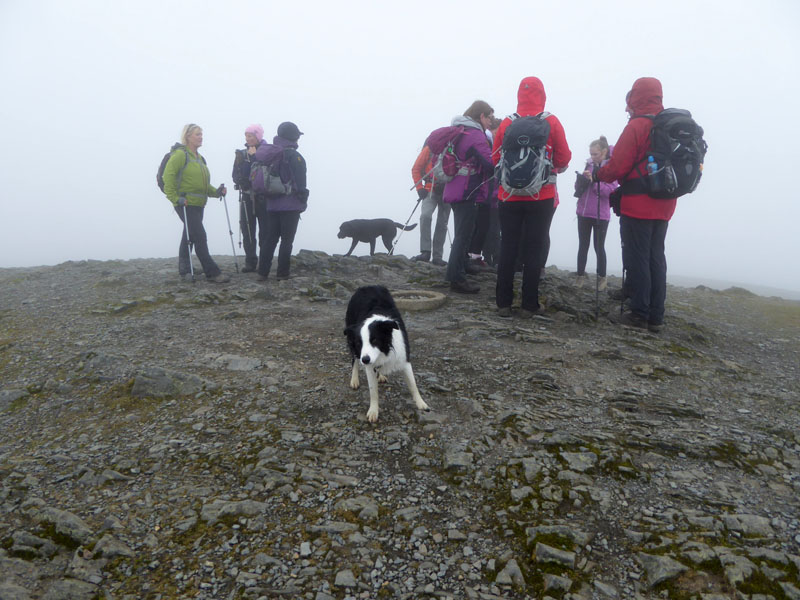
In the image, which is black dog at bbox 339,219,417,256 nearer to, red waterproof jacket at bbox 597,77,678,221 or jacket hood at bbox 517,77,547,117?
jacket hood at bbox 517,77,547,117

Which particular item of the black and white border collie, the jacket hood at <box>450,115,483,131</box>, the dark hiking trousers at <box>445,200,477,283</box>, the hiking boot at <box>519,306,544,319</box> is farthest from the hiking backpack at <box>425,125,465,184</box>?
the black and white border collie

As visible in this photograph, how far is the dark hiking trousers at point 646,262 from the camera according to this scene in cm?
670

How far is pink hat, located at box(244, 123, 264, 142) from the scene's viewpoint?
32.9ft

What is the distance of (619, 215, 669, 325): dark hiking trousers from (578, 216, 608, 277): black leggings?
2.04 meters

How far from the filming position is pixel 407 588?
269cm

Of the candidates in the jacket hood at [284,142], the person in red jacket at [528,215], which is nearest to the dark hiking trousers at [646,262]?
the person in red jacket at [528,215]

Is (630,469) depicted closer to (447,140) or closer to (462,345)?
(462,345)

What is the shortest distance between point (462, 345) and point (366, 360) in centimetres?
240

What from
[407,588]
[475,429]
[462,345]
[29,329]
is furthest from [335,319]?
[407,588]

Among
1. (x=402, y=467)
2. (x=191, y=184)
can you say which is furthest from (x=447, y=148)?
(x=402, y=467)

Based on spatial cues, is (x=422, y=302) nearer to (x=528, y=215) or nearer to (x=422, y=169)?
(x=528, y=215)

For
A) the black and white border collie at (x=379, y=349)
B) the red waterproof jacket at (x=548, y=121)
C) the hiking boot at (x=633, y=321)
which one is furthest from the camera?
the hiking boot at (x=633, y=321)

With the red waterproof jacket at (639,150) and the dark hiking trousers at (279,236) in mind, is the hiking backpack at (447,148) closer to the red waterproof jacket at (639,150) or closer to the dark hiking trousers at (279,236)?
the red waterproof jacket at (639,150)

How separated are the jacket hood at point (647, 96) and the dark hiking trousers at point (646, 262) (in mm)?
1535
